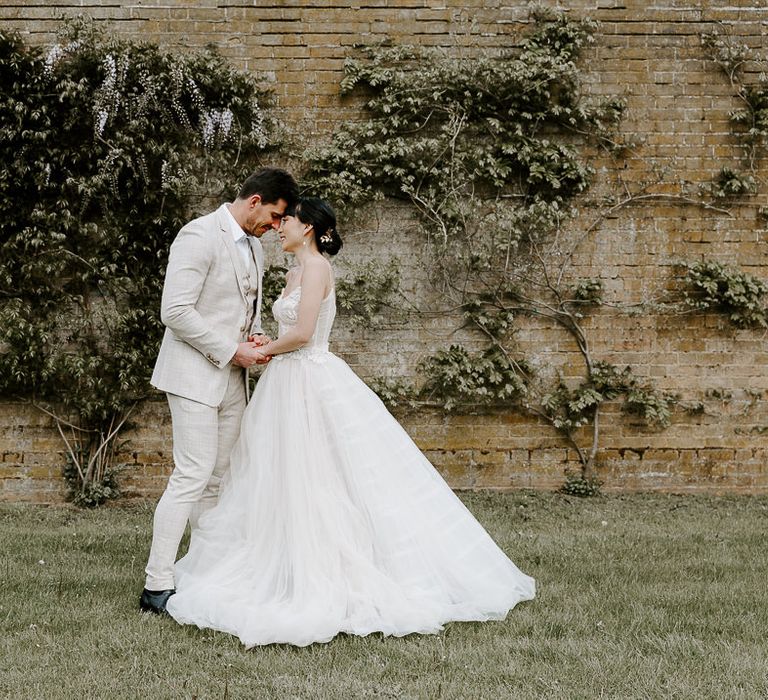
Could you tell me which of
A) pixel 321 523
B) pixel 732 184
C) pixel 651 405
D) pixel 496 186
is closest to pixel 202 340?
pixel 321 523

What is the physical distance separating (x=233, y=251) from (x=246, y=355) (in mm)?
480

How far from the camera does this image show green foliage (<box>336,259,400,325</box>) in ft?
20.5

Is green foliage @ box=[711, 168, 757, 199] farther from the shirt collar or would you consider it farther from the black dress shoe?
the black dress shoe

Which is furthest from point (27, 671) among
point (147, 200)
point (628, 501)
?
point (628, 501)

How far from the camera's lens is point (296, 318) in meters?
3.87

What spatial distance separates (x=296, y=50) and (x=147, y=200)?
1649 mm

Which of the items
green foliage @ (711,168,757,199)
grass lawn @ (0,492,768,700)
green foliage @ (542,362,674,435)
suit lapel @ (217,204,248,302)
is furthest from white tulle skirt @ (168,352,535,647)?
green foliage @ (711,168,757,199)

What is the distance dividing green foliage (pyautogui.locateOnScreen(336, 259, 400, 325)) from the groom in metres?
2.38

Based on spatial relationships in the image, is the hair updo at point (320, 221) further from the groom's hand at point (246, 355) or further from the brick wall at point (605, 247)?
the brick wall at point (605, 247)

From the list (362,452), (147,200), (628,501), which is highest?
(147,200)

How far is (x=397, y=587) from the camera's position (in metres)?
3.47

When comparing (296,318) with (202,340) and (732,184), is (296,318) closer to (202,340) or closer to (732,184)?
(202,340)

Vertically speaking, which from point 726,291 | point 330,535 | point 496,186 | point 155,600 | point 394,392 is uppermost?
point 496,186

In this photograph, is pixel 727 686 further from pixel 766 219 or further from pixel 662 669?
pixel 766 219
